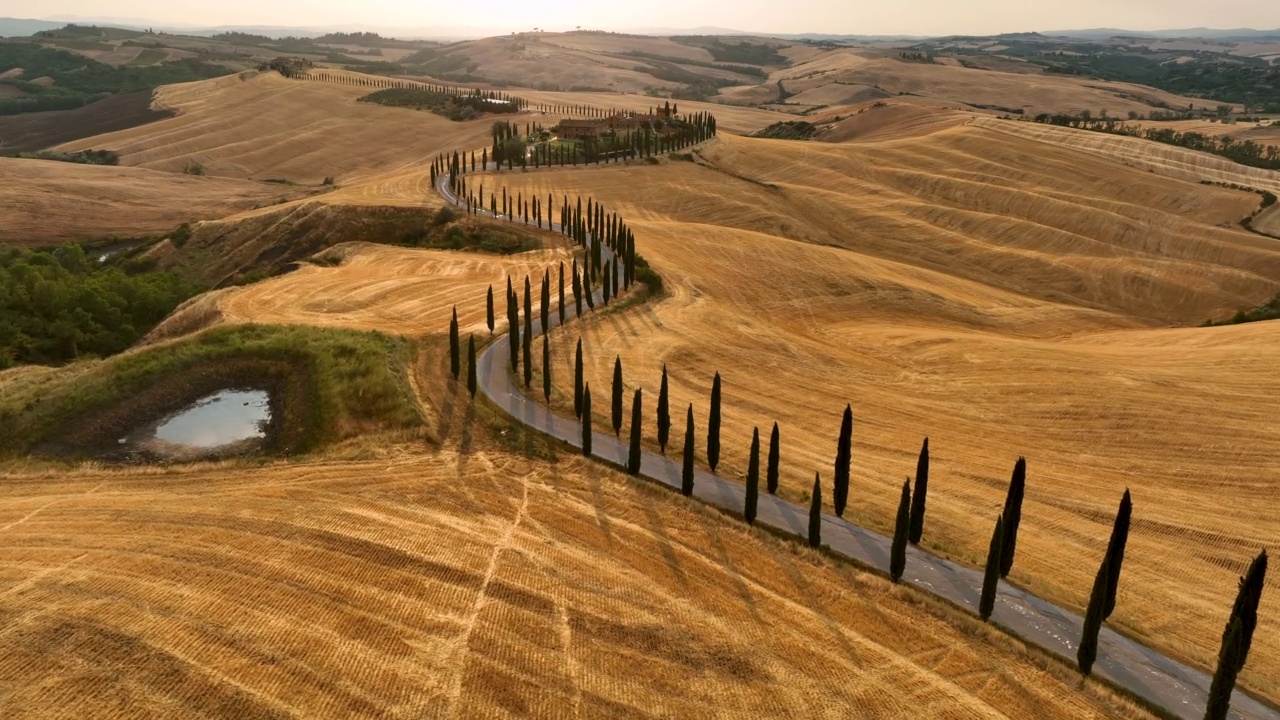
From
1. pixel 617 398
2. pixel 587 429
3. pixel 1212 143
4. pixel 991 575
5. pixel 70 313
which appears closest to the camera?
pixel 991 575

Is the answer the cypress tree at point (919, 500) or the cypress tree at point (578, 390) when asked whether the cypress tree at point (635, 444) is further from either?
the cypress tree at point (919, 500)

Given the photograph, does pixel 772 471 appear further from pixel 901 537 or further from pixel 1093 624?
pixel 1093 624

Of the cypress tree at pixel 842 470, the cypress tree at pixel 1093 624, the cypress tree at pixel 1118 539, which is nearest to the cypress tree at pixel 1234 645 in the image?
the cypress tree at pixel 1093 624

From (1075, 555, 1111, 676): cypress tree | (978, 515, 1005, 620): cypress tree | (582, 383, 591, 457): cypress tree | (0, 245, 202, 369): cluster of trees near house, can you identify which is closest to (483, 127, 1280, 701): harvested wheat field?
(978, 515, 1005, 620): cypress tree

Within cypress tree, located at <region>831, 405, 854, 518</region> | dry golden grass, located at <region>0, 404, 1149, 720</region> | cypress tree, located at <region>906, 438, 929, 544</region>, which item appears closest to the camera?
dry golden grass, located at <region>0, 404, 1149, 720</region>

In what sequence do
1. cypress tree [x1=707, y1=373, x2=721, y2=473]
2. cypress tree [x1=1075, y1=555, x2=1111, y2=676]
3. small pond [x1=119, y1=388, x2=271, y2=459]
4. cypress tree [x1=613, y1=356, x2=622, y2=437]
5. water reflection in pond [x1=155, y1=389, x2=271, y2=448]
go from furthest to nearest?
1. cypress tree [x1=613, y1=356, x2=622, y2=437]
2. water reflection in pond [x1=155, y1=389, x2=271, y2=448]
3. small pond [x1=119, y1=388, x2=271, y2=459]
4. cypress tree [x1=707, y1=373, x2=721, y2=473]
5. cypress tree [x1=1075, y1=555, x2=1111, y2=676]

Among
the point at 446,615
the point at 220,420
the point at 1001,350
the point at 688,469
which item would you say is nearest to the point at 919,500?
the point at 688,469

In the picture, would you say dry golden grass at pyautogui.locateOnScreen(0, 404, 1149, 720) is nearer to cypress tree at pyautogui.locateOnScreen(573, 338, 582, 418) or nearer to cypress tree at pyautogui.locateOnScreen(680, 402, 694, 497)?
cypress tree at pyautogui.locateOnScreen(680, 402, 694, 497)
